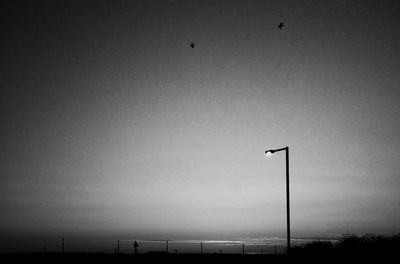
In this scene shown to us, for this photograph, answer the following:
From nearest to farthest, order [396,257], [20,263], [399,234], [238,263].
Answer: [396,257]
[20,263]
[238,263]
[399,234]

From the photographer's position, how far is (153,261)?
28.6 metres

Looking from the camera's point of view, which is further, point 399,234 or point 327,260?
point 399,234

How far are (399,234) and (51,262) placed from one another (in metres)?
28.2

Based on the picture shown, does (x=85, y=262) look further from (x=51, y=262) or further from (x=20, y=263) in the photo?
(x=20, y=263)

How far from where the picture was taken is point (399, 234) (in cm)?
3356

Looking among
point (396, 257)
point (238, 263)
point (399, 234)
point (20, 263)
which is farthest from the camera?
point (399, 234)

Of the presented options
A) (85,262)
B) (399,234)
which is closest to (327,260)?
(399,234)

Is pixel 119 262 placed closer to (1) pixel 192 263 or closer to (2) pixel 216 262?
(1) pixel 192 263

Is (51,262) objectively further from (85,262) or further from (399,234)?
(399,234)

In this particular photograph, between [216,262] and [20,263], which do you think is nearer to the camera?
[20,263]

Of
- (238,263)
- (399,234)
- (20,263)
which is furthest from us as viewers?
(399,234)

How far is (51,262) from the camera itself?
27.4 m

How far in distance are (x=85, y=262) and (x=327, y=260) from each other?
1658 centimetres

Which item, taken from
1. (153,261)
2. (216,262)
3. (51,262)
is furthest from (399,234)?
(51,262)
